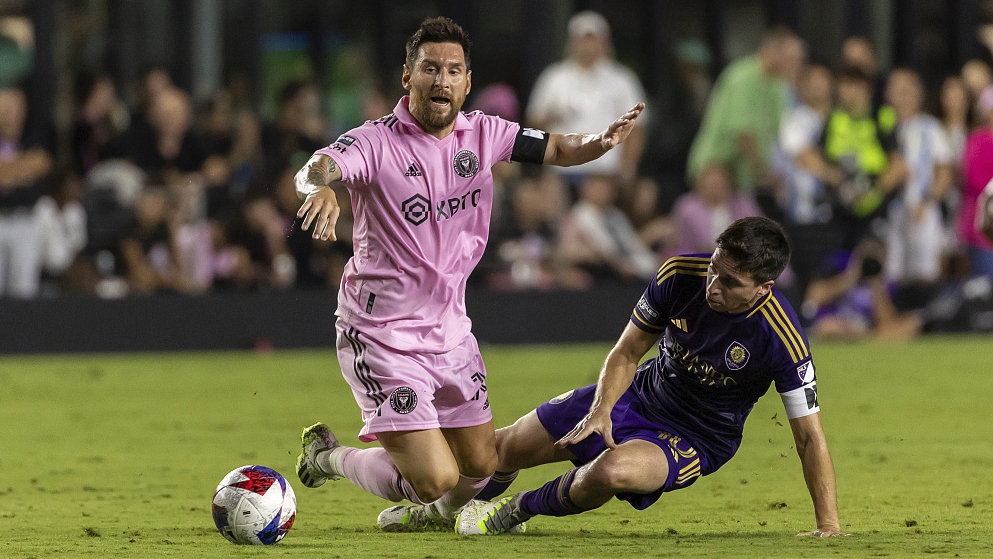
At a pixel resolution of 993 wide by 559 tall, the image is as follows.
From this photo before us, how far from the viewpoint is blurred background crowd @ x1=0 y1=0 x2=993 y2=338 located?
1399cm

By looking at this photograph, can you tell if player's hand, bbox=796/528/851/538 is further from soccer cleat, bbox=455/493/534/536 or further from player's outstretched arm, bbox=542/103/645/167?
player's outstretched arm, bbox=542/103/645/167

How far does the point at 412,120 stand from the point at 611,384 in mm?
1371

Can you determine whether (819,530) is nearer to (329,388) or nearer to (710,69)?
(329,388)

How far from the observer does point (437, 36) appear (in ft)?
19.9

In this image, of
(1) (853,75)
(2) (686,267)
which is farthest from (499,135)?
(1) (853,75)

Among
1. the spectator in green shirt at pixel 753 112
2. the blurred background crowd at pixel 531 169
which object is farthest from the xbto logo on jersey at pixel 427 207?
the spectator in green shirt at pixel 753 112

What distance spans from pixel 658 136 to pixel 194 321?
5.72m

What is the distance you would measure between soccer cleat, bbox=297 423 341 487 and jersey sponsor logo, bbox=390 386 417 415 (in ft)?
2.30

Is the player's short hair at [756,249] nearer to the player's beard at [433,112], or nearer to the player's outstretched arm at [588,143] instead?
the player's outstretched arm at [588,143]

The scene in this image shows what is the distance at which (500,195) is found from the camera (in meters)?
14.3

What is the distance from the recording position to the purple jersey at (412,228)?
6.05 metres

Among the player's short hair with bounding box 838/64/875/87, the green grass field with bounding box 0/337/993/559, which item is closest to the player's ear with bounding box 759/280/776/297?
the green grass field with bounding box 0/337/993/559

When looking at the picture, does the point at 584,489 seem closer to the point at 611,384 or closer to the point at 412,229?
the point at 611,384

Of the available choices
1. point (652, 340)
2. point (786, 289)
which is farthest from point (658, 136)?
point (652, 340)
